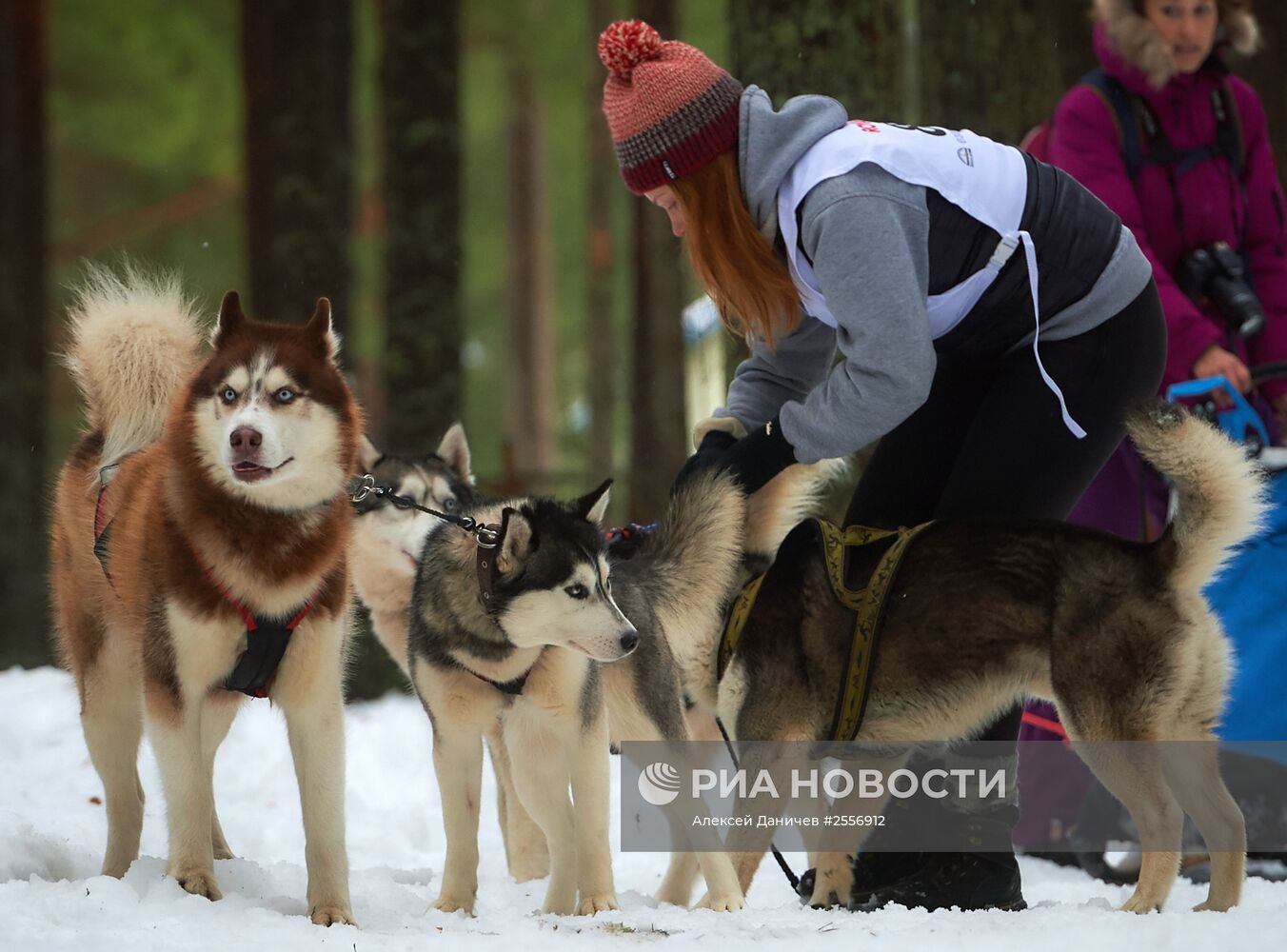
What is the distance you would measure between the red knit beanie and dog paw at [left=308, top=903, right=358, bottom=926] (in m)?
1.82

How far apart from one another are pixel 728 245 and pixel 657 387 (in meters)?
5.22

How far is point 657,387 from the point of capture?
8.38m

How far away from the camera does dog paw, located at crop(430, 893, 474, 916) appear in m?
3.44

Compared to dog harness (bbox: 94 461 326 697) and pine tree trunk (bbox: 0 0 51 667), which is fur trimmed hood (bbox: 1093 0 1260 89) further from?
pine tree trunk (bbox: 0 0 51 667)

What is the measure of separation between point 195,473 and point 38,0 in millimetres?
8380

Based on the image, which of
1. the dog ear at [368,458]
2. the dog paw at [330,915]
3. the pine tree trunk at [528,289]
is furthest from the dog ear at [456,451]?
the pine tree trunk at [528,289]

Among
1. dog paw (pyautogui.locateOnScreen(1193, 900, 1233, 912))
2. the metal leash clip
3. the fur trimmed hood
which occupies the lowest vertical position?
dog paw (pyautogui.locateOnScreen(1193, 900, 1233, 912))

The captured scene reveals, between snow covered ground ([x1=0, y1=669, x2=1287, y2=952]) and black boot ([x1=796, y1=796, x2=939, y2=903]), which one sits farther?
black boot ([x1=796, y1=796, x2=939, y2=903])

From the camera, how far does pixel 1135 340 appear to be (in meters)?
3.27

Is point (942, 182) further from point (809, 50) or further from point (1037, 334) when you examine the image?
point (809, 50)

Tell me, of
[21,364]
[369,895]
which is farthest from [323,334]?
[21,364]

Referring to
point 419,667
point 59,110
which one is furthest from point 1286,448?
point 59,110

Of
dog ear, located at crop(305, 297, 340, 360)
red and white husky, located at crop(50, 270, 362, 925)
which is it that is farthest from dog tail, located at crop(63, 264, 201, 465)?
dog ear, located at crop(305, 297, 340, 360)

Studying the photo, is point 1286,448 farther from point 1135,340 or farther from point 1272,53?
point 1272,53
